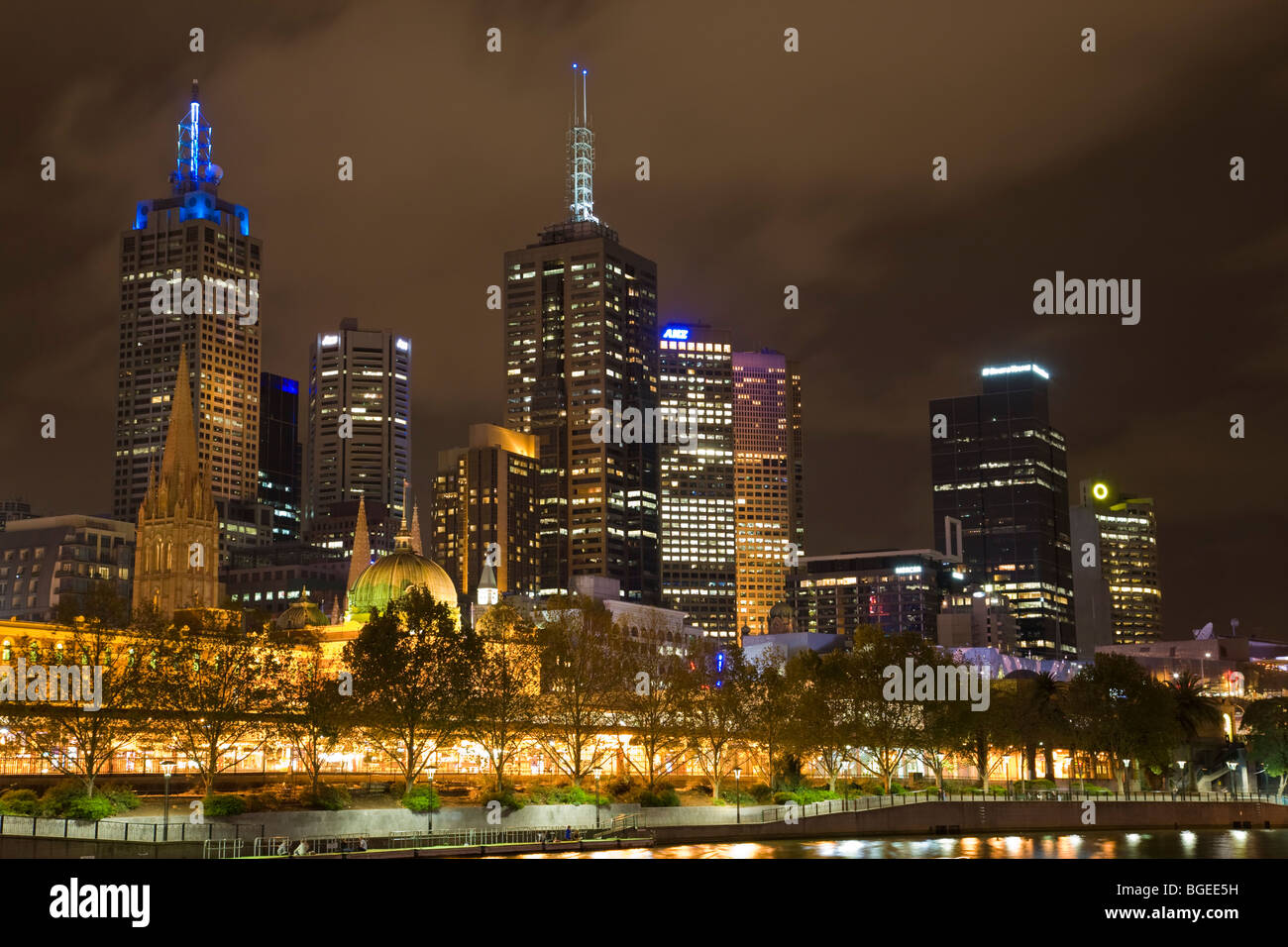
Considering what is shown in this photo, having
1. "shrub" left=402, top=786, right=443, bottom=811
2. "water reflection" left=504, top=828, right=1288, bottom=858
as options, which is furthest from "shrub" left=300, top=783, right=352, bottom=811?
"water reflection" left=504, top=828, right=1288, bottom=858

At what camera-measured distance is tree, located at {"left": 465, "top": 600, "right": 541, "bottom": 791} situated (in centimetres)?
10606

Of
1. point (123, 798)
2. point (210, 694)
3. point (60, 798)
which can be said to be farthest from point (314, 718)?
point (60, 798)

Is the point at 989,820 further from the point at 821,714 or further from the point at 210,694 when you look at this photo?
the point at 210,694

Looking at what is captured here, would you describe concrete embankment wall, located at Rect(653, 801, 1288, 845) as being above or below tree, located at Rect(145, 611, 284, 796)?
below

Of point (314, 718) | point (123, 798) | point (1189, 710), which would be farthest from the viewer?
point (1189, 710)

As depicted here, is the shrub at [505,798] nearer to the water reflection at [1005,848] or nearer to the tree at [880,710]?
the water reflection at [1005,848]

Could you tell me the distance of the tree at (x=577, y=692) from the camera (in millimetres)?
113250

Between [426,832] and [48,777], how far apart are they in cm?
2460

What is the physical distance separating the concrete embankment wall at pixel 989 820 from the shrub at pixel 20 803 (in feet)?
119

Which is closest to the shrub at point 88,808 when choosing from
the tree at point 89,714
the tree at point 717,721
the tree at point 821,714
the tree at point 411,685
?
the tree at point 89,714

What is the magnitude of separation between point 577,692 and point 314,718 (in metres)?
22.6

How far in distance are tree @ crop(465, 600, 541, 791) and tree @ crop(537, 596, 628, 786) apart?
138cm

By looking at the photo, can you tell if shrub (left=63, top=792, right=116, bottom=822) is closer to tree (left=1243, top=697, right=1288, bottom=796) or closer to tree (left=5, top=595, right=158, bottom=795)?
tree (left=5, top=595, right=158, bottom=795)

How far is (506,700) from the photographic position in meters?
107
